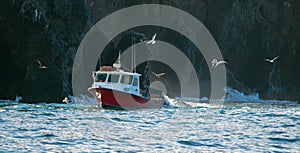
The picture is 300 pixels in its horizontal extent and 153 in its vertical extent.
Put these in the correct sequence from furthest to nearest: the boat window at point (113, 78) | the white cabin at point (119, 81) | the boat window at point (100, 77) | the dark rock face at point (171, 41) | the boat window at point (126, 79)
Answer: the dark rock face at point (171, 41) → the boat window at point (100, 77) → the boat window at point (126, 79) → the boat window at point (113, 78) → the white cabin at point (119, 81)

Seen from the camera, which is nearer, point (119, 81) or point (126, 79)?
point (119, 81)

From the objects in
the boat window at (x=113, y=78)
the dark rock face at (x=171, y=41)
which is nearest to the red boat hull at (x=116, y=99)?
the boat window at (x=113, y=78)

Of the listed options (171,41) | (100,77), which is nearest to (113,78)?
(100,77)

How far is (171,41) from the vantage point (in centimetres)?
9250

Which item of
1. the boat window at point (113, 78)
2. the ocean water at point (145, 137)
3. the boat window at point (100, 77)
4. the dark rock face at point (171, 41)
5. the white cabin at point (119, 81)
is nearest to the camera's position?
the ocean water at point (145, 137)

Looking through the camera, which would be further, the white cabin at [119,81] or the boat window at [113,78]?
the boat window at [113,78]

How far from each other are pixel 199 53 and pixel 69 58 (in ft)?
109

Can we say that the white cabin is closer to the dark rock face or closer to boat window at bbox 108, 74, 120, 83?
boat window at bbox 108, 74, 120, 83

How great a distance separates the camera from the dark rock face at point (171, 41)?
6756 cm

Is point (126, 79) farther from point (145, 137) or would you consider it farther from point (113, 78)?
point (145, 137)

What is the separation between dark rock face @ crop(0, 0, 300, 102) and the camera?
67.6 m

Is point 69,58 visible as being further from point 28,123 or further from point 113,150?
point 113,150

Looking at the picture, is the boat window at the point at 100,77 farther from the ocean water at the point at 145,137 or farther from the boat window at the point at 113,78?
the ocean water at the point at 145,137

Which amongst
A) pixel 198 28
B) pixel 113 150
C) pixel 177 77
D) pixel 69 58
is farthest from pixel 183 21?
pixel 113 150
